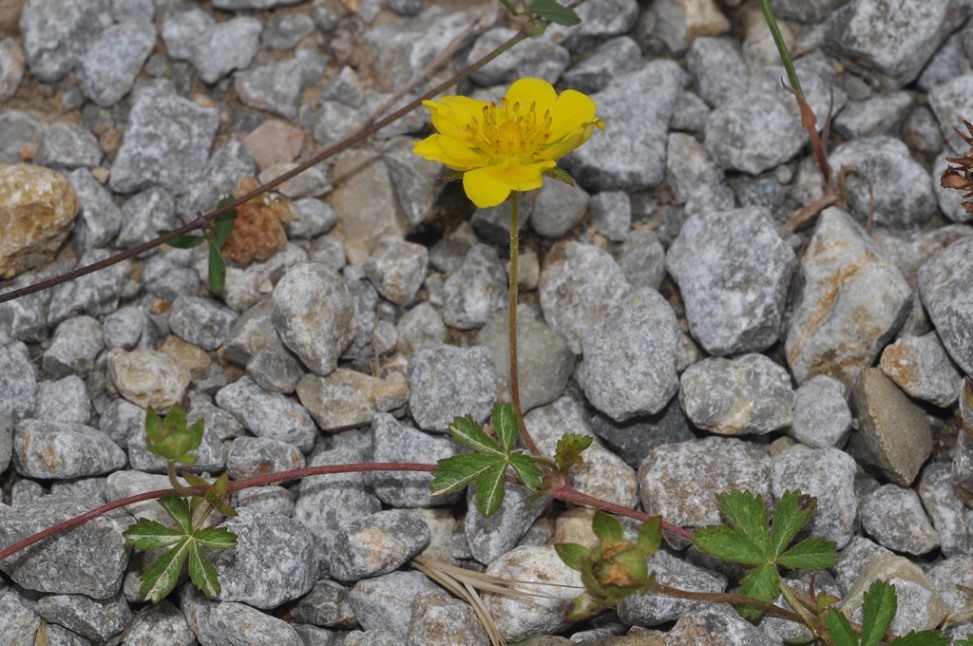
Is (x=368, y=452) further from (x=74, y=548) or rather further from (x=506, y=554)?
(x=74, y=548)

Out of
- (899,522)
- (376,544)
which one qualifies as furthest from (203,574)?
(899,522)

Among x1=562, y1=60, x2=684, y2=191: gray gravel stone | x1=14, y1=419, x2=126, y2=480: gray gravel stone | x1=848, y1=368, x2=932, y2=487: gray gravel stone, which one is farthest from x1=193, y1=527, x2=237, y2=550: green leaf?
x1=848, y1=368, x2=932, y2=487: gray gravel stone

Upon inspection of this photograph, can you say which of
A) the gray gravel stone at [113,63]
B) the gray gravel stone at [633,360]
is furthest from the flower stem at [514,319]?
the gray gravel stone at [113,63]

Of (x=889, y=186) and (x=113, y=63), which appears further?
(x=113, y=63)

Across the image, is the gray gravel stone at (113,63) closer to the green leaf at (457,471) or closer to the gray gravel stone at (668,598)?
the green leaf at (457,471)

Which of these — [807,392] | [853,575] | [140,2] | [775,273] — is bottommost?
[853,575]

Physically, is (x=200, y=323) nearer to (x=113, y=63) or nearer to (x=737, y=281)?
(x=113, y=63)

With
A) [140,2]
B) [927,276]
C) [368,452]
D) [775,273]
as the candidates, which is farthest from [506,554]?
[140,2]
